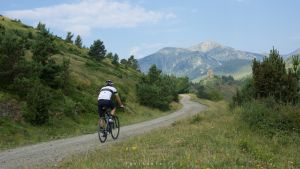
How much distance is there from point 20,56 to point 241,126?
19.0m

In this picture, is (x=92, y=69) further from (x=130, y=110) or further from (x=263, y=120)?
(x=263, y=120)

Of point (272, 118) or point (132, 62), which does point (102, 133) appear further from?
point (132, 62)

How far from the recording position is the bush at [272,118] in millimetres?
20297

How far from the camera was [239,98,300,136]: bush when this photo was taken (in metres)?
20.3

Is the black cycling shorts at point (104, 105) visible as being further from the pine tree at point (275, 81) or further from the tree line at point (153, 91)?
the tree line at point (153, 91)

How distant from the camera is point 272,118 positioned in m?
20.7

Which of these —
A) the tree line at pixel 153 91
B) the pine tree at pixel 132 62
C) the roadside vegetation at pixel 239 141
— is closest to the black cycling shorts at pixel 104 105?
the roadside vegetation at pixel 239 141

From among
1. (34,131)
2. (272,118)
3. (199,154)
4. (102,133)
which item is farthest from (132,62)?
(199,154)

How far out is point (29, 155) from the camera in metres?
15.5

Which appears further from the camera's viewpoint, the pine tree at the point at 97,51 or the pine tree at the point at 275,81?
the pine tree at the point at 97,51

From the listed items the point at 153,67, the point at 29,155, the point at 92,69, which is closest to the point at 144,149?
the point at 29,155

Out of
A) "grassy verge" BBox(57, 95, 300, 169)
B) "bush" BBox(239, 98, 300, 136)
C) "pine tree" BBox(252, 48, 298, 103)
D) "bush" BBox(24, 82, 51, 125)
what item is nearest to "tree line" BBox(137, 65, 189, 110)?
"bush" BBox(24, 82, 51, 125)

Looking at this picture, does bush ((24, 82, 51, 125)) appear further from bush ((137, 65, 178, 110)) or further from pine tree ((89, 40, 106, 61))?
pine tree ((89, 40, 106, 61))

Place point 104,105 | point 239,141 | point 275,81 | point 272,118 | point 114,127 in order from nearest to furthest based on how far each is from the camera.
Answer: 1. point 239,141
2. point 104,105
3. point 114,127
4. point 272,118
5. point 275,81
